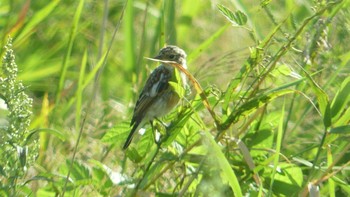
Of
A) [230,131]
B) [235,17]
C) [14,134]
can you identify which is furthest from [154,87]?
[14,134]

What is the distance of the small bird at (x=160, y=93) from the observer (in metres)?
4.70

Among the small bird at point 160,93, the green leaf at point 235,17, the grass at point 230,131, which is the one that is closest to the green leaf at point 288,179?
the grass at point 230,131

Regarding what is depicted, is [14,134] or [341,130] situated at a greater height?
[14,134]

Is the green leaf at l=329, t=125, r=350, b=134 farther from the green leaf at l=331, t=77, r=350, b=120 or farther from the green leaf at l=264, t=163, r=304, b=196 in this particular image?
the green leaf at l=264, t=163, r=304, b=196

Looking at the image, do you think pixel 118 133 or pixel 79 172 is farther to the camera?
pixel 118 133

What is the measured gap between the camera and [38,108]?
5.62 meters

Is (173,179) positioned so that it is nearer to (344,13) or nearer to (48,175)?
(48,175)

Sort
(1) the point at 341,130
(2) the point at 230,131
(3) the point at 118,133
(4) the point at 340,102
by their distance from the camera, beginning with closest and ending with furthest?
(1) the point at 341,130, (4) the point at 340,102, (2) the point at 230,131, (3) the point at 118,133

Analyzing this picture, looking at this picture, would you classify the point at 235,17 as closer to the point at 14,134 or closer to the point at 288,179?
the point at 288,179

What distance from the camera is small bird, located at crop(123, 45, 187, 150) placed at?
470 centimetres

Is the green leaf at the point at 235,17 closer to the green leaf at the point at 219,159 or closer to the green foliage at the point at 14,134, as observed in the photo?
the green leaf at the point at 219,159

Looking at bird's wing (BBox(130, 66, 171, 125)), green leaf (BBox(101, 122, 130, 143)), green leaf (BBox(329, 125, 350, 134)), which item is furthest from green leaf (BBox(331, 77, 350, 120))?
bird's wing (BBox(130, 66, 171, 125))

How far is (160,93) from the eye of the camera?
4.96 metres

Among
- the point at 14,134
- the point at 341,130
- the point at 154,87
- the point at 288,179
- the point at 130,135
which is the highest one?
the point at 154,87
